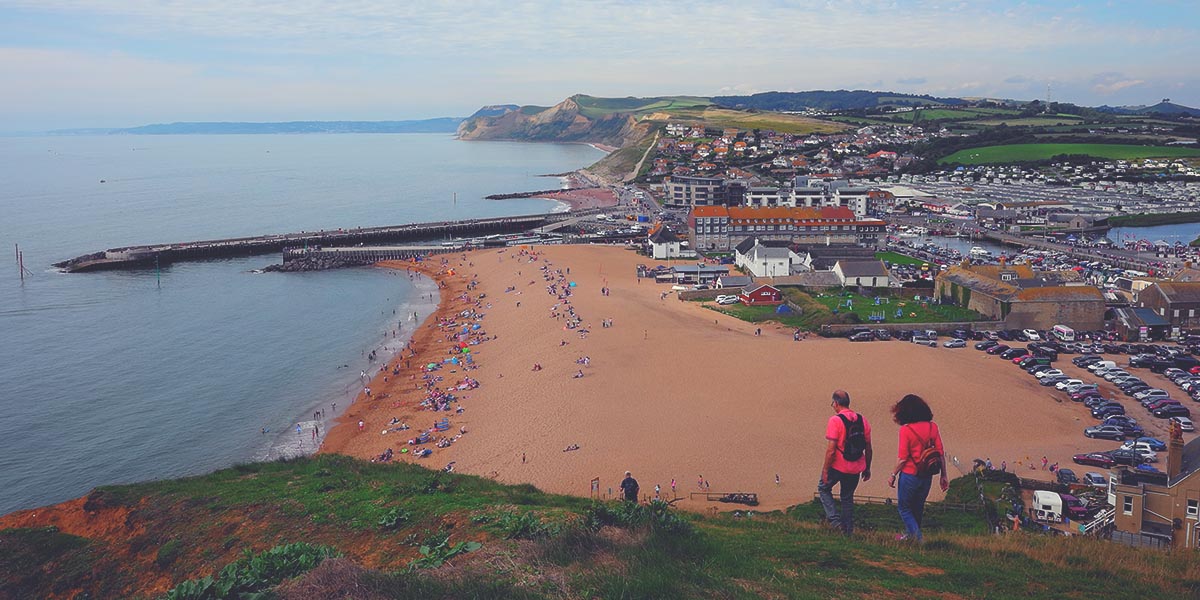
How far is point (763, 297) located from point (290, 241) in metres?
32.5

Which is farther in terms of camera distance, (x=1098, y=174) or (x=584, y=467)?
(x=1098, y=174)

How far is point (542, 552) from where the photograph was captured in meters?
6.19

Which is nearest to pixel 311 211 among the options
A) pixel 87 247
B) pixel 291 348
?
pixel 87 247

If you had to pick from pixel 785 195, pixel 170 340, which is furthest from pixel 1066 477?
pixel 785 195

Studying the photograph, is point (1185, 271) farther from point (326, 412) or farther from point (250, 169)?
point (250, 169)

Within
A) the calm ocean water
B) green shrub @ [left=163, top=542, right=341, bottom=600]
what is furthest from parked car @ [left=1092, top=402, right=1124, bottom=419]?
the calm ocean water

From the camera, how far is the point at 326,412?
20531 millimetres

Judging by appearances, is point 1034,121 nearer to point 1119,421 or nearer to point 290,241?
point 290,241

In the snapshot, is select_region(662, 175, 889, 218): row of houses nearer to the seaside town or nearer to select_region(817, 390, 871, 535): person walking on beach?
the seaside town

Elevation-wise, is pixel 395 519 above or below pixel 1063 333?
above

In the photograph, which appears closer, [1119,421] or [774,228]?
Answer: [1119,421]

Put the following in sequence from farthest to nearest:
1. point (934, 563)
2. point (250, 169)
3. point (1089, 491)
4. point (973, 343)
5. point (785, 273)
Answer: point (250, 169), point (785, 273), point (973, 343), point (1089, 491), point (934, 563)

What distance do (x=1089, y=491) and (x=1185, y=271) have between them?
2175 centimetres

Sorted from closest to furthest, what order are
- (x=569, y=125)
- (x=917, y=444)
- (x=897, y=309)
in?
(x=917, y=444) < (x=897, y=309) < (x=569, y=125)
